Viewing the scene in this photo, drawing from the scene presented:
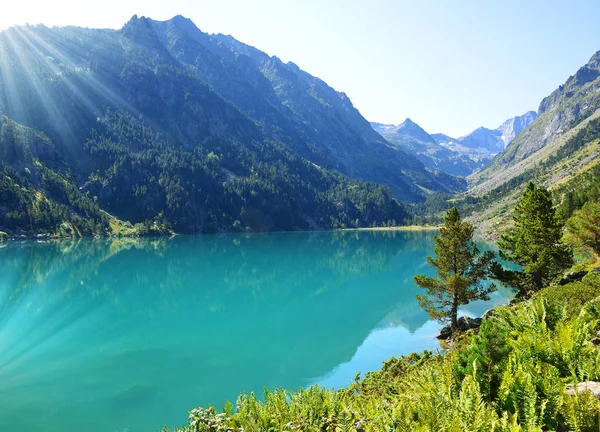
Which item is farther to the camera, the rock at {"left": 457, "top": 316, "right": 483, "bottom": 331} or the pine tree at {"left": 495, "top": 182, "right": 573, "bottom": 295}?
the rock at {"left": 457, "top": 316, "right": 483, "bottom": 331}

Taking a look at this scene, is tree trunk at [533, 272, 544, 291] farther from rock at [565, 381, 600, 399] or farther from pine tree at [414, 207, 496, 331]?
rock at [565, 381, 600, 399]

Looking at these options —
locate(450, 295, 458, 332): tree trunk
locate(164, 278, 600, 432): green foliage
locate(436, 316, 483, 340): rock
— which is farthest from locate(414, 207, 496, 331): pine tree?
locate(164, 278, 600, 432): green foliage

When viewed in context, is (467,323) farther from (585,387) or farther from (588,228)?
(585,387)

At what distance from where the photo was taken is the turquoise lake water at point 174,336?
25.3 m

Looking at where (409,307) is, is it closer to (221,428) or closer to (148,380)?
(148,380)

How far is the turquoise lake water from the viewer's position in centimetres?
2534

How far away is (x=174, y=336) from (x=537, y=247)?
36625mm

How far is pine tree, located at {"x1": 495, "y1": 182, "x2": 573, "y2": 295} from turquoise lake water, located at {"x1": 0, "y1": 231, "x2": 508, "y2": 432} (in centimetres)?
1087

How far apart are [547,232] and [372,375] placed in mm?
19910

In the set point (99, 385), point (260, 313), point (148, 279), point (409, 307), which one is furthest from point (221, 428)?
point (148, 279)

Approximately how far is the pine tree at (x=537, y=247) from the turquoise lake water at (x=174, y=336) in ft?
35.6

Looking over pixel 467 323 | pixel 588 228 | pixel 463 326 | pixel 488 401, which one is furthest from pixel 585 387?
pixel 588 228

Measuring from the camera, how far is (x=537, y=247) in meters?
32.8

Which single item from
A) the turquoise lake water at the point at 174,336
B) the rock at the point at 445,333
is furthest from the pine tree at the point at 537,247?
the turquoise lake water at the point at 174,336
